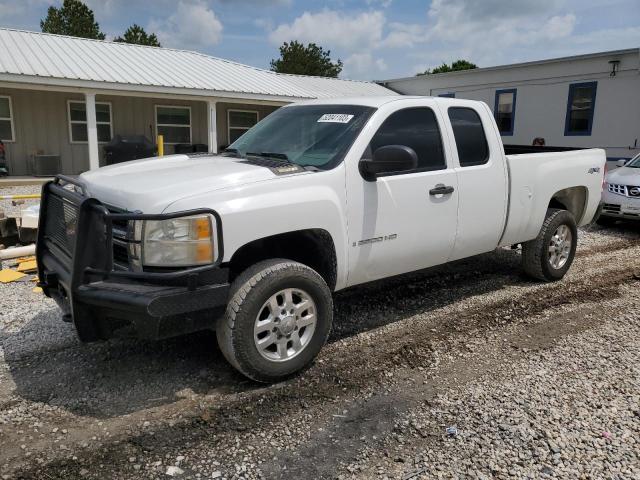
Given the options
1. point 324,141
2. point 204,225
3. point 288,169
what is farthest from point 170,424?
point 324,141

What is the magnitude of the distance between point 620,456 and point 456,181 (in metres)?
2.48

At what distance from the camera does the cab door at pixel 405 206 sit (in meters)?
4.11

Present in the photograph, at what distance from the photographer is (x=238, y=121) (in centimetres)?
2084

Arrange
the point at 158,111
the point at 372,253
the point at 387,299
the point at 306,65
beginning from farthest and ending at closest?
the point at 306,65 → the point at 158,111 → the point at 387,299 → the point at 372,253

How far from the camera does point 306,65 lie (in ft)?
167

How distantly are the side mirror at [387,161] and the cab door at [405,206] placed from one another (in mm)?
64

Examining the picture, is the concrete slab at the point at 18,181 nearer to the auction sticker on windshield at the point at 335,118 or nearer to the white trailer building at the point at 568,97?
the auction sticker on windshield at the point at 335,118

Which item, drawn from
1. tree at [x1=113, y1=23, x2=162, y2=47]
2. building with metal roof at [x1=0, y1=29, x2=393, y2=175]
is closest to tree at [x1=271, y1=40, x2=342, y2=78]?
tree at [x1=113, y1=23, x2=162, y2=47]

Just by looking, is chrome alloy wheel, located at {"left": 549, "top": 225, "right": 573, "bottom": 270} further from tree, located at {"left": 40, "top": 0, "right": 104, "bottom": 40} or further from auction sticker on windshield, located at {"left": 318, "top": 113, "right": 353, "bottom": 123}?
tree, located at {"left": 40, "top": 0, "right": 104, "bottom": 40}

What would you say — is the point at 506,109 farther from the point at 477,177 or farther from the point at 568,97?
the point at 477,177

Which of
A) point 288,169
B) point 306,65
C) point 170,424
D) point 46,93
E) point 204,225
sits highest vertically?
point 306,65

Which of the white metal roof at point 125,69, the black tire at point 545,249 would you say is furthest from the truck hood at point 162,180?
the white metal roof at point 125,69

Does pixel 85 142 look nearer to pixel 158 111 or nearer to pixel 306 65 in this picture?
pixel 158 111

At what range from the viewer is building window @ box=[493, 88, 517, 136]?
19516mm
